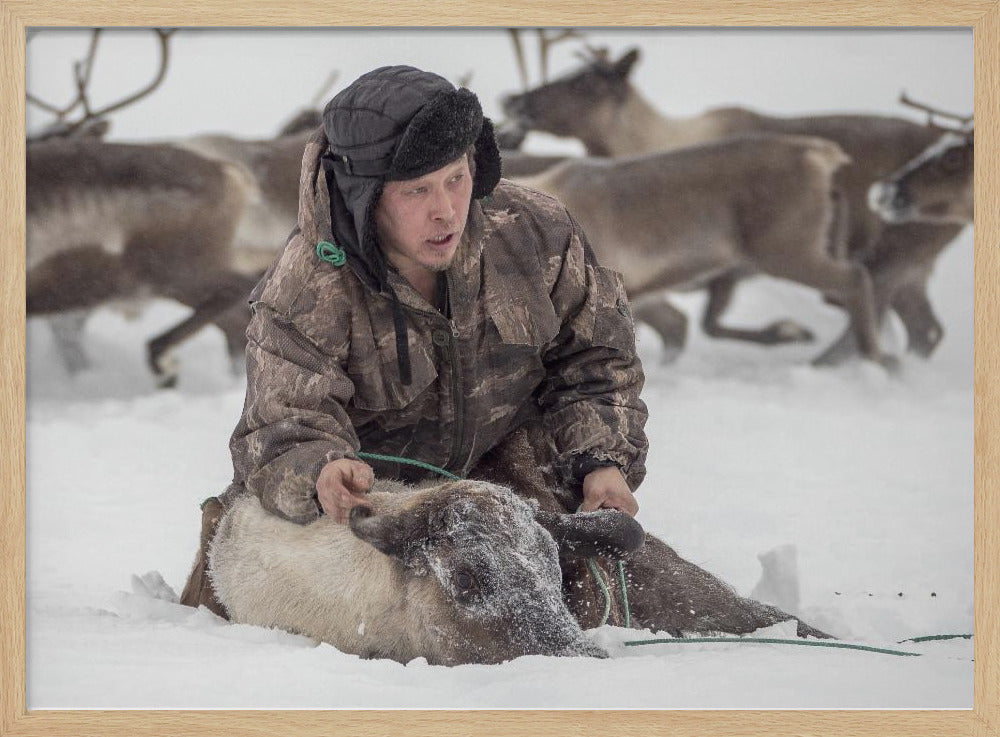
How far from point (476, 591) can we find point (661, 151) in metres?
6.40

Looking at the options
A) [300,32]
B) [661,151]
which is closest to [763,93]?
[300,32]

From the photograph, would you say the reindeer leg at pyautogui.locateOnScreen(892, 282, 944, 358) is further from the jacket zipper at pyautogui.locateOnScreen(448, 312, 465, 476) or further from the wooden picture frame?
the jacket zipper at pyautogui.locateOnScreen(448, 312, 465, 476)

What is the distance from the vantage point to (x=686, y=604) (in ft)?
12.3

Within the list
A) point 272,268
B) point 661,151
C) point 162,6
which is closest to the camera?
point 162,6

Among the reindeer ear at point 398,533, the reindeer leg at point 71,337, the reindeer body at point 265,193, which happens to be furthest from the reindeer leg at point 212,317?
the reindeer ear at point 398,533

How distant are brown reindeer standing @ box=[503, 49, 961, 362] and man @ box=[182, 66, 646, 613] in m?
1.37

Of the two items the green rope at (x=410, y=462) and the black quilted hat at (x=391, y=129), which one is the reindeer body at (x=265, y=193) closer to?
the green rope at (x=410, y=462)

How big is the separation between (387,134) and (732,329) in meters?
6.41

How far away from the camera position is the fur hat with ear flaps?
3.29 metres

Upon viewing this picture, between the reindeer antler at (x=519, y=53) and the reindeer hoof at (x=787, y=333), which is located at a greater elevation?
the reindeer antler at (x=519, y=53)

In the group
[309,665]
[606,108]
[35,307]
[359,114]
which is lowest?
[309,665]

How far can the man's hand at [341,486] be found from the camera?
337 cm

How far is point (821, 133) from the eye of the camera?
809 cm

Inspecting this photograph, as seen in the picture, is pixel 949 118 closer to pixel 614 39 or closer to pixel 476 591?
pixel 614 39
